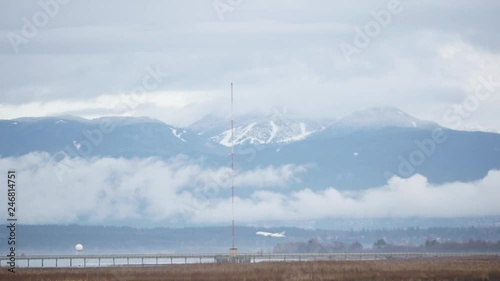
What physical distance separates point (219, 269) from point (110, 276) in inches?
678

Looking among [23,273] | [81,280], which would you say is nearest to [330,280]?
[81,280]

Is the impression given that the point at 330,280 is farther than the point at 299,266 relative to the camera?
No

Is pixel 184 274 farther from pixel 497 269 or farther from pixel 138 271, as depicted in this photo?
pixel 497 269

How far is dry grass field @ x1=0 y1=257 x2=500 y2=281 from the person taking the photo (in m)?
126

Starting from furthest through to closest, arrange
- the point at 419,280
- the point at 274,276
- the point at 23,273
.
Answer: the point at 23,273, the point at 274,276, the point at 419,280

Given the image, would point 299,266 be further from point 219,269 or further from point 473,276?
point 473,276

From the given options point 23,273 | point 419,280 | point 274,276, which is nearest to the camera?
point 419,280

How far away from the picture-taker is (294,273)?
133 m

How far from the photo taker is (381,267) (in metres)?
147

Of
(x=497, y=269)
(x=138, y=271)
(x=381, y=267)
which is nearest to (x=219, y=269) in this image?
(x=138, y=271)

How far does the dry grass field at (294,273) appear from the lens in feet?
414

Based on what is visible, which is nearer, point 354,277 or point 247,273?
point 354,277

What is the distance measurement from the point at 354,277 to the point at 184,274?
20829mm

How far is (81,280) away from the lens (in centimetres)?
12256
